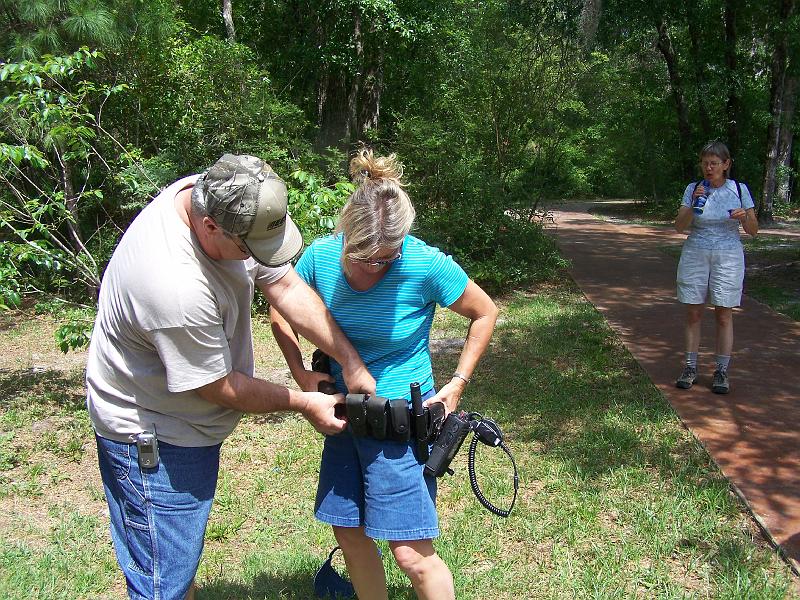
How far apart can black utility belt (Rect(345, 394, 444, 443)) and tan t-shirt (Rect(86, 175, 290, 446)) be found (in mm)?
395

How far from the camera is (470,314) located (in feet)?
9.60

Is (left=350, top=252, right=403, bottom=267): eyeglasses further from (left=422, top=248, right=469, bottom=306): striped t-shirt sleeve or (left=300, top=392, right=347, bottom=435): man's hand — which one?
(left=300, top=392, right=347, bottom=435): man's hand

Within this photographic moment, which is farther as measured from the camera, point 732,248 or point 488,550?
point 732,248

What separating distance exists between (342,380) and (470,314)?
548 mm

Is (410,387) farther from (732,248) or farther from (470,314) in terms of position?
(732,248)

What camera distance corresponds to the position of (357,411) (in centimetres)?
258

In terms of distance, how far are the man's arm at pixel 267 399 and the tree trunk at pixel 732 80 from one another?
1562cm

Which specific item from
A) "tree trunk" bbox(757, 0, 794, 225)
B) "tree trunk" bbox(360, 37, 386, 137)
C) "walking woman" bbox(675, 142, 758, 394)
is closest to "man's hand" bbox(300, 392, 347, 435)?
"walking woman" bbox(675, 142, 758, 394)

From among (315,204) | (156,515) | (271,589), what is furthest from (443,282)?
(315,204)

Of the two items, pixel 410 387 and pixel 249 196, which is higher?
pixel 249 196

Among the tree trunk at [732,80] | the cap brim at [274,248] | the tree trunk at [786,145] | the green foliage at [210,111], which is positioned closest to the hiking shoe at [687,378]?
the cap brim at [274,248]

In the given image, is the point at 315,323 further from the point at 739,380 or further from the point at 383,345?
the point at 739,380

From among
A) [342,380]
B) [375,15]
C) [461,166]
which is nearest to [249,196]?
[342,380]

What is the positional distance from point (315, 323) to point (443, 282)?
0.48 m
